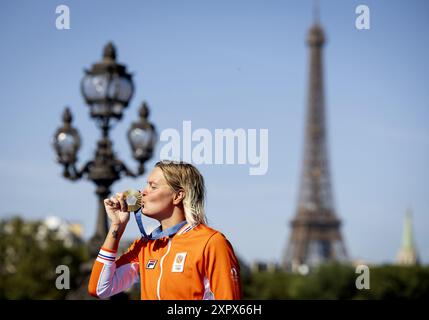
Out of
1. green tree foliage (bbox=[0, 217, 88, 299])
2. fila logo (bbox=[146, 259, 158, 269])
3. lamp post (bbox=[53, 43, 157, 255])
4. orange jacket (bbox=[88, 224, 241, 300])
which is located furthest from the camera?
green tree foliage (bbox=[0, 217, 88, 299])

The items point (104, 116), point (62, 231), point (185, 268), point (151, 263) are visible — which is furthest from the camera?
point (62, 231)

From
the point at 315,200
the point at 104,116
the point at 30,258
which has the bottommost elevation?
the point at 30,258

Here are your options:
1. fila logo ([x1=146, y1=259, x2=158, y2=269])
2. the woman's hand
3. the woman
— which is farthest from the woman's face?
fila logo ([x1=146, y1=259, x2=158, y2=269])

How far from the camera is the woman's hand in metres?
4.89

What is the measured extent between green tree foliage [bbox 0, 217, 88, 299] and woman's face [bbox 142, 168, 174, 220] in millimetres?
64797

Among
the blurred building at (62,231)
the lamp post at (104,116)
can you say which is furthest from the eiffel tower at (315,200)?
the lamp post at (104,116)

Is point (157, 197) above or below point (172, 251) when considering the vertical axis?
above

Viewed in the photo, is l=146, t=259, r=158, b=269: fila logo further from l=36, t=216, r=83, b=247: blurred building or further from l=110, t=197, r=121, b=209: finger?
l=36, t=216, r=83, b=247: blurred building

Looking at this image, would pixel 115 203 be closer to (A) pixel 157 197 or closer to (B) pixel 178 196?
(A) pixel 157 197

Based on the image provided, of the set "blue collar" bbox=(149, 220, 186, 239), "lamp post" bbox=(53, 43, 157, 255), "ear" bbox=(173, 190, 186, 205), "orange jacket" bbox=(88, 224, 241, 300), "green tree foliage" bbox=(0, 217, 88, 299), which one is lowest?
"green tree foliage" bbox=(0, 217, 88, 299)

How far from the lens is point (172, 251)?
4828 millimetres

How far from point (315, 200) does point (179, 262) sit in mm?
106319

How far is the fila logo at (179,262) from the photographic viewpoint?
187 inches

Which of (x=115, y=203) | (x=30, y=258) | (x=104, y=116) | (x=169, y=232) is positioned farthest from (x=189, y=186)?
(x=30, y=258)
